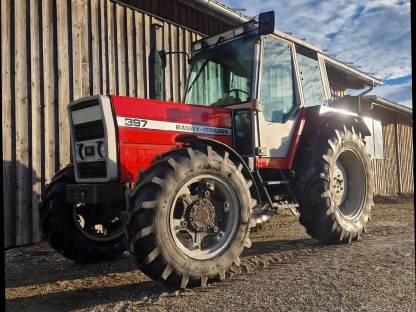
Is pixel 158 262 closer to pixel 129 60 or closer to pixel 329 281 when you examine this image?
pixel 329 281

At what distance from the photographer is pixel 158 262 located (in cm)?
327

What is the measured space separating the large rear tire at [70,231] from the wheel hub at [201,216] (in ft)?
4.95

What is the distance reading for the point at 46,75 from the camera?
6.45m

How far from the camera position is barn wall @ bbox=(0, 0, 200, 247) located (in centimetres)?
595

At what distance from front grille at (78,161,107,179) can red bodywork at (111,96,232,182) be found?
0.24m

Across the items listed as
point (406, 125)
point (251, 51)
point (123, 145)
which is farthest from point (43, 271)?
point (406, 125)

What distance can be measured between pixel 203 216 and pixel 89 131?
1512 millimetres

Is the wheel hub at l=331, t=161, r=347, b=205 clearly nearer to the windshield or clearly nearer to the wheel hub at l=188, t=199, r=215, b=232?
the windshield

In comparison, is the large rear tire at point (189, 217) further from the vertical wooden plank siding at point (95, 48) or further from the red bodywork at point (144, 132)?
the vertical wooden plank siding at point (95, 48)

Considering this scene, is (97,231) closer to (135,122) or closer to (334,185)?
(135,122)

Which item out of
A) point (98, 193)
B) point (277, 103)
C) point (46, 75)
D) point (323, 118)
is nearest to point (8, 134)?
point (46, 75)

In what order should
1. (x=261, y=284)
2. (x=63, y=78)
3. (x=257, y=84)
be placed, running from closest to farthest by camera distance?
(x=261, y=284) → (x=257, y=84) → (x=63, y=78)

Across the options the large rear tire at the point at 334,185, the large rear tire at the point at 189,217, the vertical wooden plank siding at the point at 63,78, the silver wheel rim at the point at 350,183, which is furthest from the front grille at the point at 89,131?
the silver wheel rim at the point at 350,183

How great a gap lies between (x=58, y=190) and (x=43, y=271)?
0.94m
